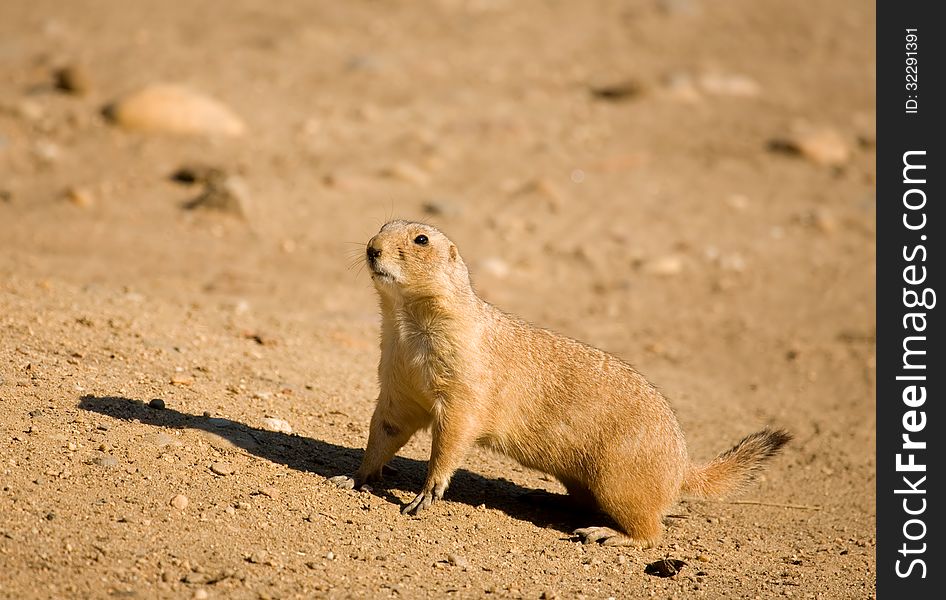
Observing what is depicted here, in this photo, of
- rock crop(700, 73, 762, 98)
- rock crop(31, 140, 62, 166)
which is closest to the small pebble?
rock crop(31, 140, 62, 166)

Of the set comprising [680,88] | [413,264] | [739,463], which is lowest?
[739,463]

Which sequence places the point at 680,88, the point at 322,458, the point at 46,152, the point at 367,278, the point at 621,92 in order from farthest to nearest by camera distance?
the point at 680,88 < the point at 621,92 < the point at 46,152 < the point at 367,278 < the point at 322,458

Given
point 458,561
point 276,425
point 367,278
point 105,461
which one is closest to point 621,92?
point 367,278

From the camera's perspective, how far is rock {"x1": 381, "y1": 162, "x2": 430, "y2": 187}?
13.0 meters

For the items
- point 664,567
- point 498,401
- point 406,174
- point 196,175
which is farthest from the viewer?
point 406,174

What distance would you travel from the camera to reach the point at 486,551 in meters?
5.59

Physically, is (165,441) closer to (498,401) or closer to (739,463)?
(498,401)

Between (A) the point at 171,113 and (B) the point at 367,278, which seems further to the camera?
(A) the point at 171,113

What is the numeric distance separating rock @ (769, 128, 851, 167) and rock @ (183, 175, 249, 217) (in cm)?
767

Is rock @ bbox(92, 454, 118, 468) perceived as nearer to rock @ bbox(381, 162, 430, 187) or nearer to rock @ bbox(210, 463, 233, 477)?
rock @ bbox(210, 463, 233, 477)

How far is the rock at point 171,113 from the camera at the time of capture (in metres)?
13.2

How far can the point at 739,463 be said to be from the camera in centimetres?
640

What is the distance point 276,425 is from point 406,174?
6.91 m
